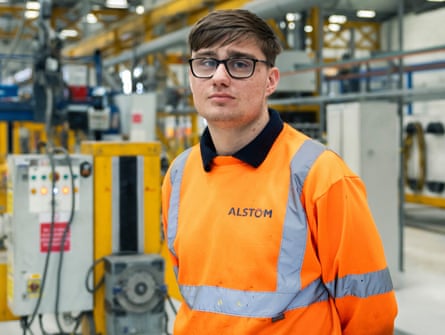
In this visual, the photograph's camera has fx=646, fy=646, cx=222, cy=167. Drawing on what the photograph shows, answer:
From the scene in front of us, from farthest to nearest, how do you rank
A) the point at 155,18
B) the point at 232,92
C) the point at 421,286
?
the point at 155,18
the point at 421,286
the point at 232,92

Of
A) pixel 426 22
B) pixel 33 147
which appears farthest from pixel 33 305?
pixel 426 22

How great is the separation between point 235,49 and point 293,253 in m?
0.57

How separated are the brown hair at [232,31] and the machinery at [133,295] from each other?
7.65ft

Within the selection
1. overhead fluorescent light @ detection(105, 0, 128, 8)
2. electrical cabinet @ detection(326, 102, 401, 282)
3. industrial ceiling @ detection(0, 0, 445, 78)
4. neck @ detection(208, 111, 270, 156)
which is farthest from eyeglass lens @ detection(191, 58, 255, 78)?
overhead fluorescent light @ detection(105, 0, 128, 8)

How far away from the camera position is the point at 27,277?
12.9ft

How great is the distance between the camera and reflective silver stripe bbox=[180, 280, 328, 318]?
5.57ft

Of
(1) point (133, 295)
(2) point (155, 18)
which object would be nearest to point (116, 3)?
(2) point (155, 18)

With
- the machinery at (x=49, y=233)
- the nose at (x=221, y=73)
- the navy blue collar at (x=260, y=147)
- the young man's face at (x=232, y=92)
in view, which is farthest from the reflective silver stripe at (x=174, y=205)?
the machinery at (x=49, y=233)

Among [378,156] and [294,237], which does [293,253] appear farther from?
[378,156]

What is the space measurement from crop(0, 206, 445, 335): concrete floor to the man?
11.4ft

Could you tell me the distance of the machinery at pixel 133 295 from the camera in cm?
392

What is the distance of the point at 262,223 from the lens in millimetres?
1735

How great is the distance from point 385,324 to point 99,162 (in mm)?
2694

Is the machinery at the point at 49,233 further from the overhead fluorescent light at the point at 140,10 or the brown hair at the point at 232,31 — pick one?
the overhead fluorescent light at the point at 140,10
